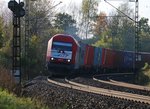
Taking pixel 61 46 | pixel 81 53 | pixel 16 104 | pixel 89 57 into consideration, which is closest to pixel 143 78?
→ pixel 89 57

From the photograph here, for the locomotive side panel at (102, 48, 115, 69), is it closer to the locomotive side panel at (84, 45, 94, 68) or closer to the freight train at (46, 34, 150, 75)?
the freight train at (46, 34, 150, 75)

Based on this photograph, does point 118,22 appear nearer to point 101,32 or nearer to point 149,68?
A: point 101,32

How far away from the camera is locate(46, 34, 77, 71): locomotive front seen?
104 ft

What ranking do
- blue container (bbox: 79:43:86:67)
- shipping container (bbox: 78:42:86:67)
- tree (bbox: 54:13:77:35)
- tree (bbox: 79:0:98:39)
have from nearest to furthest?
1. shipping container (bbox: 78:42:86:67)
2. blue container (bbox: 79:43:86:67)
3. tree (bbox: 54:13:77:35)
4. tree (bbox: 79:0:98:39)

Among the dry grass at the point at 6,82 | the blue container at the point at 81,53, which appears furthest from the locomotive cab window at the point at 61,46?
the dry grass at the point at 6,82

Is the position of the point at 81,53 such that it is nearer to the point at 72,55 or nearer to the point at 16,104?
the point at 72,55

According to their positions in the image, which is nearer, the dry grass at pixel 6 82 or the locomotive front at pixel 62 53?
the dry grass at pixel 6 82

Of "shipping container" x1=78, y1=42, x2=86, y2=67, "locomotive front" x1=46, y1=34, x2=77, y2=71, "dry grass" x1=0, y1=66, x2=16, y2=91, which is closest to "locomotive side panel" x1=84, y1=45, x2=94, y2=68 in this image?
"shipping container" x1=78, y1=42, x2=86, y2=67

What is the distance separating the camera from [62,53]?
105 ft

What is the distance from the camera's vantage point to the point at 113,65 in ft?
161

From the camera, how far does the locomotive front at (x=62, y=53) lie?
31.8 m

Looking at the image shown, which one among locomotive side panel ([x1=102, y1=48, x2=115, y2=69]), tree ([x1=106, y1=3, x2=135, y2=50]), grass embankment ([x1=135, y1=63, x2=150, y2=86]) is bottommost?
grass embankment ([x1=135, y1=63, x2=150, y2=86])

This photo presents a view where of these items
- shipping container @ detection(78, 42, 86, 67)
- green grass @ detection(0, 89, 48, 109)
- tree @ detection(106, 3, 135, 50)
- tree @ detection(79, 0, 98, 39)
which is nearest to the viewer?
green grass @ detection(0, 89, 48, 109)

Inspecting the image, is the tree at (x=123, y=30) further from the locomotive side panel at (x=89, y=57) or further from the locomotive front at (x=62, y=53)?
the locomotive front at (x=62, y=53)
